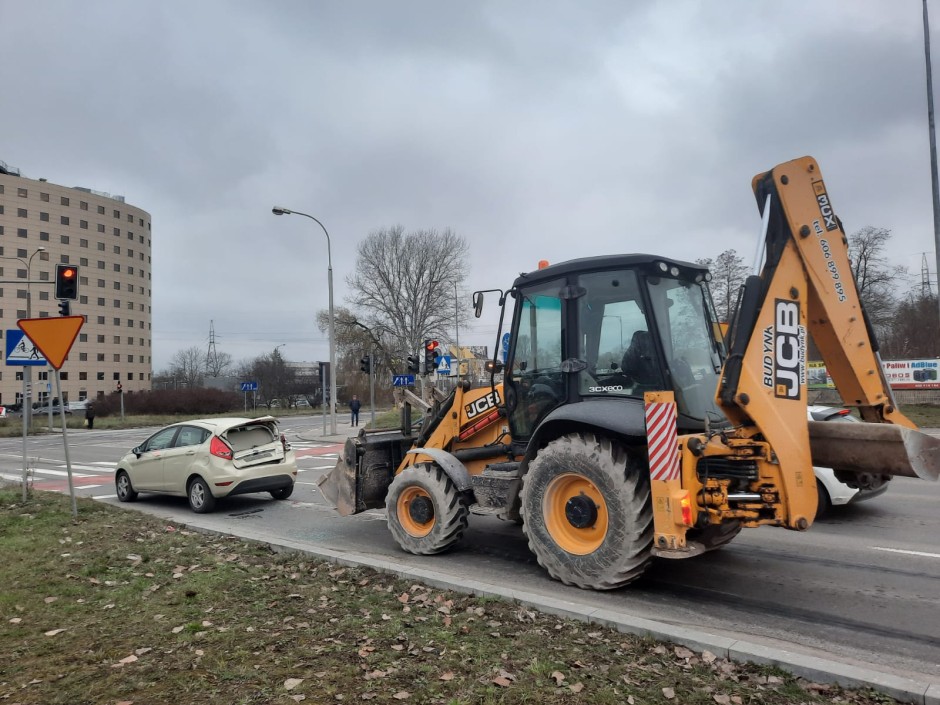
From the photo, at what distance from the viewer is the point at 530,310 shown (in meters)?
6.52

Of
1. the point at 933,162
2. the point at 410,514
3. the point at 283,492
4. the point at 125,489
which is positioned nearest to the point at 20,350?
the point at 125,489

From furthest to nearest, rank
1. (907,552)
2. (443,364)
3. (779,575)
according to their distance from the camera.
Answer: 1. (443,364)
2. (907,552)
3. (779,575)

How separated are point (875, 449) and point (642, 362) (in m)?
1.83

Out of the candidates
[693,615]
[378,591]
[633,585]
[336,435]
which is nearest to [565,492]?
[633,585]

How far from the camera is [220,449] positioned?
1055 centimetres

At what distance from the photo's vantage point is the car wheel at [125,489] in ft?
38.0

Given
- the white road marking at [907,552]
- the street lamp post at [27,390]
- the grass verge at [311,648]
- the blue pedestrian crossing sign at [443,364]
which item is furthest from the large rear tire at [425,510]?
the blue pedestrian crossing sign at [443,364]

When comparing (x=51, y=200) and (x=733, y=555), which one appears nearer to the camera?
(x=733, y=555)

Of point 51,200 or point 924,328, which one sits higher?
point 51,200

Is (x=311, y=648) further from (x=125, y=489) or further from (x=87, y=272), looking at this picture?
(x=87, y=272)

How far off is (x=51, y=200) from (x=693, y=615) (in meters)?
101

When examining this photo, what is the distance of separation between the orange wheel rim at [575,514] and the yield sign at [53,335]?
708cm

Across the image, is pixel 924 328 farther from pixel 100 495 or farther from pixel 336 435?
pixel 100 495

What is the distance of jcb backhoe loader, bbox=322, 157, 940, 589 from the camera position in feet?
15.9
